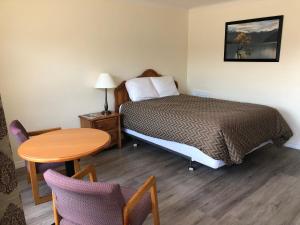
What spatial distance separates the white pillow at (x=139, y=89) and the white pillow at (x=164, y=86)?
153 millimetres

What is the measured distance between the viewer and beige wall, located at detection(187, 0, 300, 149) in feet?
11.5

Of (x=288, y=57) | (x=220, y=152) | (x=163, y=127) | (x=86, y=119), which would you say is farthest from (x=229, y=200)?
(x=288, y=57)

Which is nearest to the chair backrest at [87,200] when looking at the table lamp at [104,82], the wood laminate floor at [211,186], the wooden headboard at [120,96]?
the wood laminate floor at [211,186]

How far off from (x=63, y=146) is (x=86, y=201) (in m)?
0.80

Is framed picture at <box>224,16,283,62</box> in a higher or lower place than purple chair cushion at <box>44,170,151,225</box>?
higher

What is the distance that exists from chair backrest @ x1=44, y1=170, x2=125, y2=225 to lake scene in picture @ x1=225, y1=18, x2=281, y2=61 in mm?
3481

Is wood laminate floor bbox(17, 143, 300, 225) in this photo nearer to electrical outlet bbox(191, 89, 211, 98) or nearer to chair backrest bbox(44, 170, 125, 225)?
chair backrest bbox(44, 170, 125, 225)

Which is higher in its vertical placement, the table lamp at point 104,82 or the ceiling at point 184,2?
the ceiling at point 184,2

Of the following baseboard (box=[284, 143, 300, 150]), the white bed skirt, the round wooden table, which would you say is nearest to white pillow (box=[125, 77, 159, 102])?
the white bed skirt

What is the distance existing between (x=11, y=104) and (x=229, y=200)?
8.93 ft

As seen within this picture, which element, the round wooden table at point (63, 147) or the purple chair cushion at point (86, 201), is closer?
the purple chair cushion at point (86, 201)

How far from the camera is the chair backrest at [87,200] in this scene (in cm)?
117

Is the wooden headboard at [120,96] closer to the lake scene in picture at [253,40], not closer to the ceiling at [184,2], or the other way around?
the ceiling at [184,2]

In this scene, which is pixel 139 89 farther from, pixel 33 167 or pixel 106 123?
pixel 33 167
